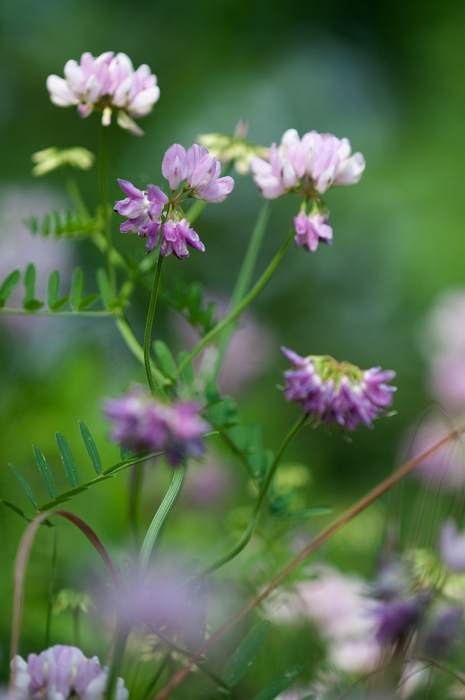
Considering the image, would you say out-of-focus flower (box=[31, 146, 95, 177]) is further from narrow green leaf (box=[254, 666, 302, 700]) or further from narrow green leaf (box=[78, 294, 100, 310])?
narrow green leaf (box=[254, 666, 302, 700])

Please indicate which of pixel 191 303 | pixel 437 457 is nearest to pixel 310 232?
pixel 191 303

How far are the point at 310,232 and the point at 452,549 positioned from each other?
207 millimetres


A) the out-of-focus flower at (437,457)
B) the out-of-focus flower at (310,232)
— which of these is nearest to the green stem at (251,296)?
the out-of-focus flower at (310,232)

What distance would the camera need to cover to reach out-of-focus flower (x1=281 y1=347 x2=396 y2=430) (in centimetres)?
34

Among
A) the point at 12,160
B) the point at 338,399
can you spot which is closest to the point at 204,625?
the point at 338,399

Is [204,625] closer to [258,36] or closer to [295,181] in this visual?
[295,181]

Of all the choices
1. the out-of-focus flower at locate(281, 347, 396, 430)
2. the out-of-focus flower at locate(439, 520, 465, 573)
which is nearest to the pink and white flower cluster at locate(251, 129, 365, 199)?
the out-of-focus flower at locate(281, 347, 396, 430)

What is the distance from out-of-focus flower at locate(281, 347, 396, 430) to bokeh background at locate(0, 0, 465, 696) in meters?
0.25

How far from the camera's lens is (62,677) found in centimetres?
33

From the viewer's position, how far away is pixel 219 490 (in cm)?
97

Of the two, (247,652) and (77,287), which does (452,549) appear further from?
(77,287)

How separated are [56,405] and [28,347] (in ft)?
0.90

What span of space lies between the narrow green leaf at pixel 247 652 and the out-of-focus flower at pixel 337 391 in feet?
0.37

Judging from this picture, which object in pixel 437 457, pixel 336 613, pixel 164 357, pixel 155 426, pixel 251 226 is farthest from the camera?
pixel 251 226
